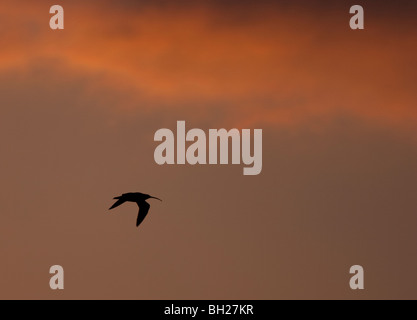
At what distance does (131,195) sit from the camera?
38.5 m
